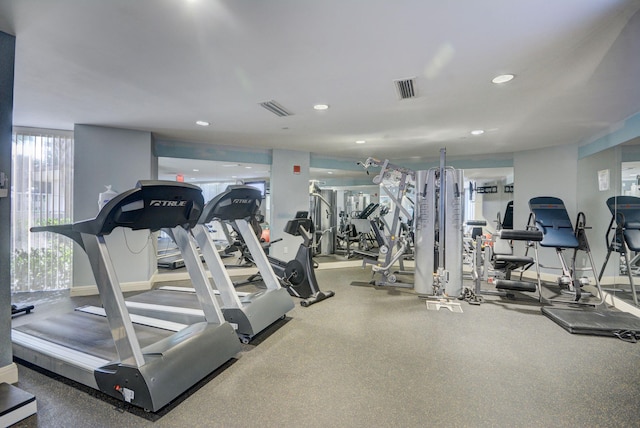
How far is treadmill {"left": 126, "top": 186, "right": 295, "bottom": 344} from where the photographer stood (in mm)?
2756

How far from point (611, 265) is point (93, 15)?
6.87 m

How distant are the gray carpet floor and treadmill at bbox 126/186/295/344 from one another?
22 cm

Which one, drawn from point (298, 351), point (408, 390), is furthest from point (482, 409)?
point (298, 351)

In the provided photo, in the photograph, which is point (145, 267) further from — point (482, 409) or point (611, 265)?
point (611, 265)

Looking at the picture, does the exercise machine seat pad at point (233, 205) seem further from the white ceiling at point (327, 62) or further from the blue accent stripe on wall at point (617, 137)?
the blue accent stripe on wall at point (617, 137)

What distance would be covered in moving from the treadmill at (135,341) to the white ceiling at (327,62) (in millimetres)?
1114

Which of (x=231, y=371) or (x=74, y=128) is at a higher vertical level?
(x=74, y=128)

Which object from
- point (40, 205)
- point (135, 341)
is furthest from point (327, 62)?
point (40, 205)

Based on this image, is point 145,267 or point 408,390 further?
point 145,267

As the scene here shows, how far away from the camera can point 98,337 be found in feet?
8.52

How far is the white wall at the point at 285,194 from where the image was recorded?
19.9 ft

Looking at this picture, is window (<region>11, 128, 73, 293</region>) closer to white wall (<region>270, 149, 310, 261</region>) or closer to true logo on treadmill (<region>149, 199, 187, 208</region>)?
white wall (<region>270, 149, 310, 261</region>)

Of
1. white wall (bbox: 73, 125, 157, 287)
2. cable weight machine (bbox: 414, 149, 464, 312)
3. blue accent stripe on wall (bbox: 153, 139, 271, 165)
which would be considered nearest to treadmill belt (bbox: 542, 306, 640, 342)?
cable weight machine (bbox: 414, 149, 464, 312)

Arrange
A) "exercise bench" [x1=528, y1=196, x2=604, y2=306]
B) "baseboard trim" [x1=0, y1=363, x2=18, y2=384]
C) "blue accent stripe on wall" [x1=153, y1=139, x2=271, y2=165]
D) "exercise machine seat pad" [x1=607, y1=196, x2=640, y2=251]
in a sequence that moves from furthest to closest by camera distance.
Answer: "blue accent stripe on wall" [x1=153, y1=139, x2=271, y2=165]
"exercise bench" [x1=528, y1=196, x2=604, y2=306]
"exercise machine seat pad" [x1=607, y1=196, x2=640, y2=251]
"baseboard trim" [x1=0, y1=363, x2=18, y2=384]
